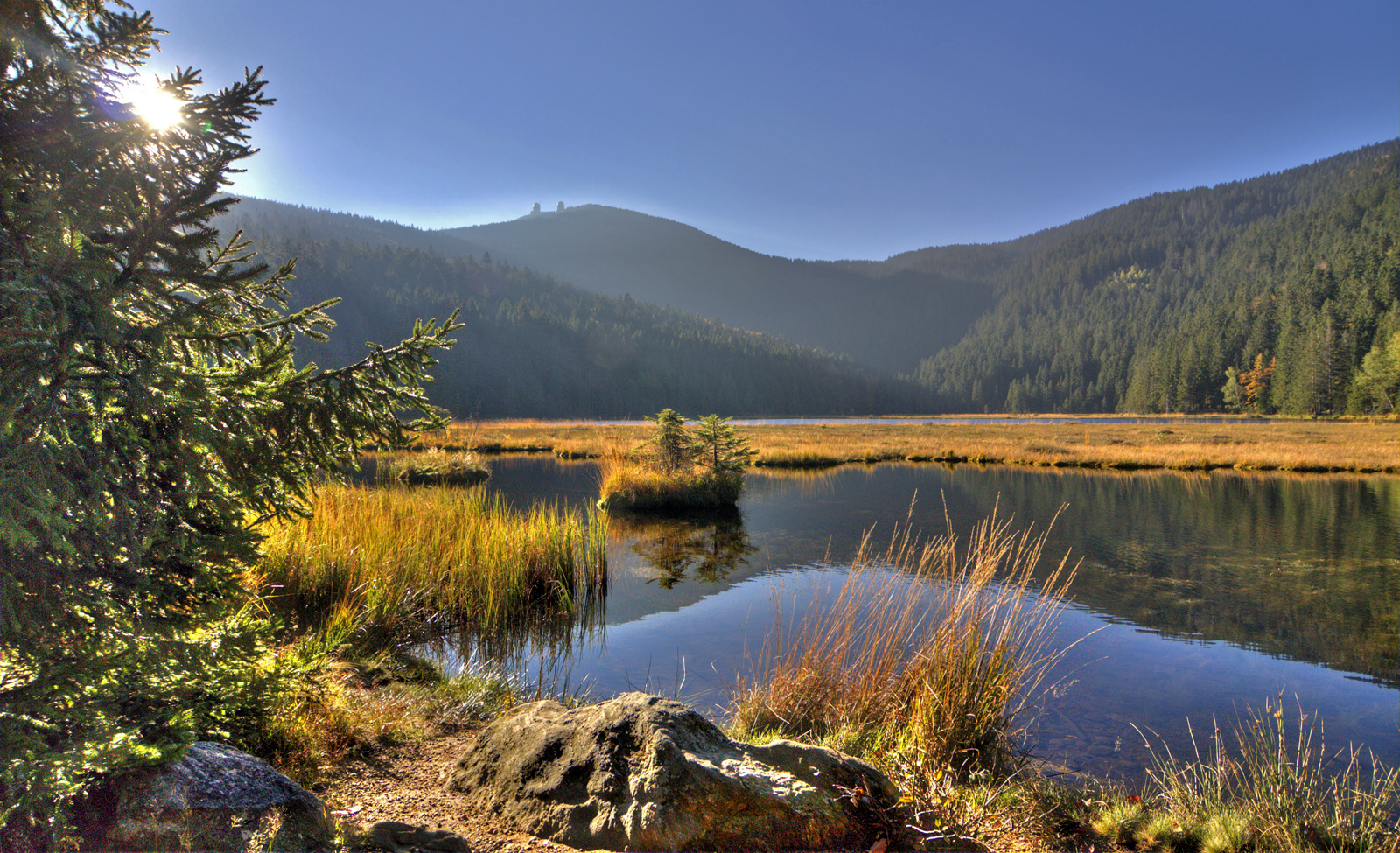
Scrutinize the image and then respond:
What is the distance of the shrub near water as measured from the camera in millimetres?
6836

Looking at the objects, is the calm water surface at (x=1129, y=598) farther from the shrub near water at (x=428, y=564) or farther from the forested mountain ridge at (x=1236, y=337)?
the forested mountain ridge at (x=1236, y=337)

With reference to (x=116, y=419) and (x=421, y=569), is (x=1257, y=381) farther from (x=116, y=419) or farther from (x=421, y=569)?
(x=116, y=419)

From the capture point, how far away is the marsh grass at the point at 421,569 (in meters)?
6.67

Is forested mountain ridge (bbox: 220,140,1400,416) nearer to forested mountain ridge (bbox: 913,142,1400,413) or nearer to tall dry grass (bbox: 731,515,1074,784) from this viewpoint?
forested mountain ridge (bbox: 913,142,1400,413)

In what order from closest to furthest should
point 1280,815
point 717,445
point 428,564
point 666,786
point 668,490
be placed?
1. point 666,786
2. point 1280,815
3. point 428,564
4. point 668,490
5. point 717,445

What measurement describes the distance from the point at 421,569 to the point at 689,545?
6.65m

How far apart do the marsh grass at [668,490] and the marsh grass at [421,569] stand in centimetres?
798

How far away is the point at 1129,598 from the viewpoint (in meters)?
9.84

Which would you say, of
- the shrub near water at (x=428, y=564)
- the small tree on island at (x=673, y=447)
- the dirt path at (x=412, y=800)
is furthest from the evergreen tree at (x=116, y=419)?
the small tree on island at (x=673, y=447)

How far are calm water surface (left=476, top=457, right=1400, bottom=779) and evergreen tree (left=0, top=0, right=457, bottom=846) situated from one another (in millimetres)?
3792

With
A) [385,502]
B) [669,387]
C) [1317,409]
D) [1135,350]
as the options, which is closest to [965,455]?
[385,502]

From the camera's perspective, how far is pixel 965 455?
33.6m

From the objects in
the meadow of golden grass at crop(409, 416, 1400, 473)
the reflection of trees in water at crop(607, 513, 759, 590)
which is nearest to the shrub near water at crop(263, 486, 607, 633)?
the reflection of trees in water at crop(607, 513, 759, 590)

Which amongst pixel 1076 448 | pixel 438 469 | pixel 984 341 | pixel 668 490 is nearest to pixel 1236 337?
pixel 984 341
